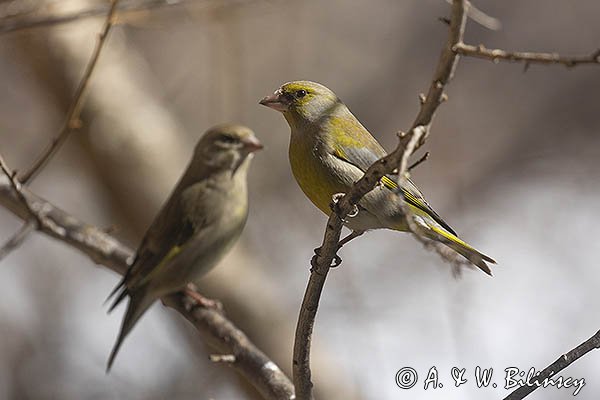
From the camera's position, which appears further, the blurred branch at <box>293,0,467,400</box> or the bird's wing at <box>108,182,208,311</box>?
the bird's wing at <box>108,182,208,311</box>

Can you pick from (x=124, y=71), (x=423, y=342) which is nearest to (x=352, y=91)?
(x=124, y=71)

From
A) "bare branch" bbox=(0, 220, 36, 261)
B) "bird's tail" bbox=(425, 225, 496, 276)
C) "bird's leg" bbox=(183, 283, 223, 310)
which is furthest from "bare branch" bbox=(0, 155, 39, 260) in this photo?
"bird's tail" bbox=(425, 225, 496, 276)

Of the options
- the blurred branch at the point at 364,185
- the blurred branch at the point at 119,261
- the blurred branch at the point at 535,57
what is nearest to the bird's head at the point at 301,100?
the blurred branch at the point at 364,185

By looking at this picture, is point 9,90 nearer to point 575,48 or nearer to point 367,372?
point 367,372

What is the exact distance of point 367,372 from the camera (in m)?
5.38

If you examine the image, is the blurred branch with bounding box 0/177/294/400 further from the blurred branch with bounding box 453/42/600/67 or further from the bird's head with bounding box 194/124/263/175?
the blurred branch with bounding box 453/42/600/67

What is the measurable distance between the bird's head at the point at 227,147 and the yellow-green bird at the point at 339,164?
0.56 meters


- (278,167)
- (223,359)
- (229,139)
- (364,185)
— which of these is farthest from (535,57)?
(278,167)

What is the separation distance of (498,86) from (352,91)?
59.7 inches

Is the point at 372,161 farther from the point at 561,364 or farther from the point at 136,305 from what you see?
the point at 136,305

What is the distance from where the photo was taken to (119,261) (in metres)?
4.15

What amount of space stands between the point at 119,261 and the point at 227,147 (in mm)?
848

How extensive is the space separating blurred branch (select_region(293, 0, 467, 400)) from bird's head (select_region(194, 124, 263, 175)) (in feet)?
4.28

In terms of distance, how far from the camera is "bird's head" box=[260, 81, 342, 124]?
3074mm
